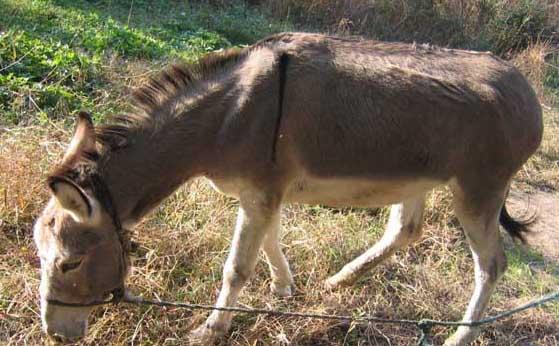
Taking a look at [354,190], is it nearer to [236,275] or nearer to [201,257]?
[236,275]

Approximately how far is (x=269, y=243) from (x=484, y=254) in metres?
1.25

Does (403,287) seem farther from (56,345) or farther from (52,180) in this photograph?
(52,180)

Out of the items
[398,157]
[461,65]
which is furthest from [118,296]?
[461,65]

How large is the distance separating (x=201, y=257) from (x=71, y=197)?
59.7 inches

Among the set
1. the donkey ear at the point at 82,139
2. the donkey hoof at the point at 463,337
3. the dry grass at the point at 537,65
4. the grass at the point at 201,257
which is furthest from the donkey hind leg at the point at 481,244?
the dry grass at the point at 537,65

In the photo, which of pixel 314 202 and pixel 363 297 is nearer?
pixel 314 202

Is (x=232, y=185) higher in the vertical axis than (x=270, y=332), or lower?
higher

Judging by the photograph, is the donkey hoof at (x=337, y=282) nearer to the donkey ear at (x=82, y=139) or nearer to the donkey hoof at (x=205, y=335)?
the donkey hoof at (x=205, y=335)

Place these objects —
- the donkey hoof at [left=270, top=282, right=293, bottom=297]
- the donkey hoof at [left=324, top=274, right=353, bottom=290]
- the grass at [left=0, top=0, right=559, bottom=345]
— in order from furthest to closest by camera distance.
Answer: the donkey hoof at [left=324, top=274, right=353, bottom=290] < the donkey hoof at [left=270, top=282, right=293, bottom=297] < the grass at [left=0, top=0, right=559, bottom=345]

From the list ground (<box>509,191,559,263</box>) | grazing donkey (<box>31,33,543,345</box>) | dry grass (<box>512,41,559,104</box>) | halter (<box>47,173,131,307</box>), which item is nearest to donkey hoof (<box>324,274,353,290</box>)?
grazing donkey (<box>31,33,543,345</box>)

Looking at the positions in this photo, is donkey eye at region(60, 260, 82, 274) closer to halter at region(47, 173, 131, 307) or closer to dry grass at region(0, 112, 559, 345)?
halter at region(47, 173, 131, 307)

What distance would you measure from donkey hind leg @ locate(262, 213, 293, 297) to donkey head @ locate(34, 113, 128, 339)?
1036mm

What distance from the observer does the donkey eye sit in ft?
8.61

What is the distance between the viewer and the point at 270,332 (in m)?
3.39
